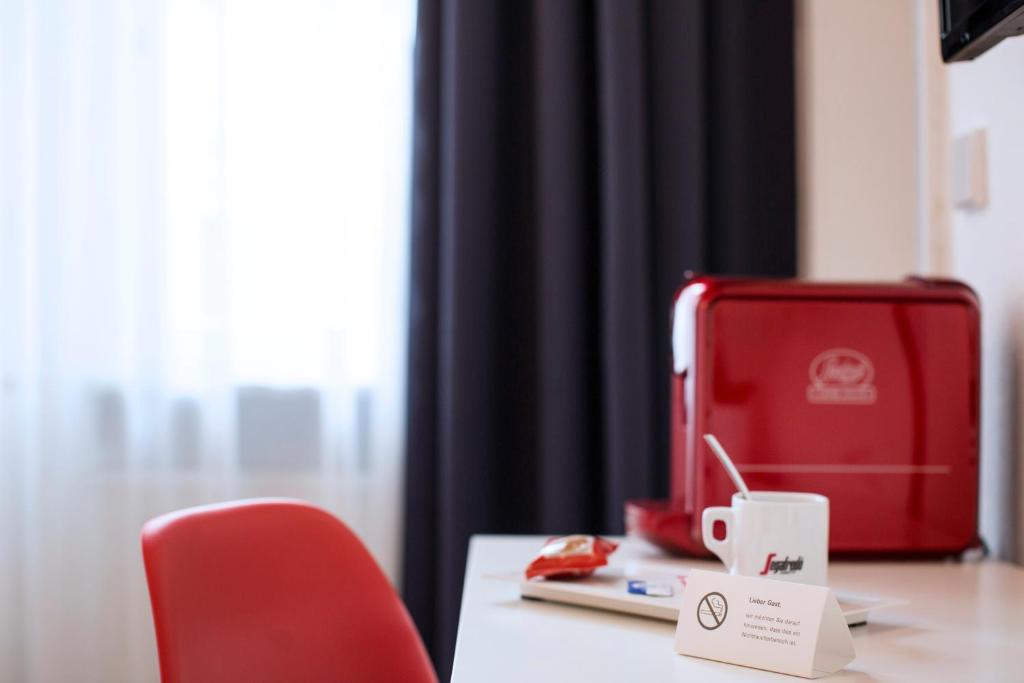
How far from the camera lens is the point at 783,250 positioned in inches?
77.9

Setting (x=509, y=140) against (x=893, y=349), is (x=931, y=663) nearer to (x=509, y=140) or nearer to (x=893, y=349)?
(x=893, y=349)

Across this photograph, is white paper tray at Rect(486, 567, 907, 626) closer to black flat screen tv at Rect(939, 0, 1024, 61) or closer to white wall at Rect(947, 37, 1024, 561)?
white wall at Rect(947, 37, 1024, 561)

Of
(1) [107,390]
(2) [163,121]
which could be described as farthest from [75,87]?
(1) [107,390]

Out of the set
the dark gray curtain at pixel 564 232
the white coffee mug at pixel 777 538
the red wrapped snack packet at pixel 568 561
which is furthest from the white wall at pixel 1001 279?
the dark gray curtain at pixel 564 232

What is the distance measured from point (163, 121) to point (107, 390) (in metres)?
0.54

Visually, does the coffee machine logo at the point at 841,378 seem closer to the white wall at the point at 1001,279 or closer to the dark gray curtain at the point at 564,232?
the white wall at the point at 1001,279

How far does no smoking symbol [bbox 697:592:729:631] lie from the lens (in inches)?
28.8

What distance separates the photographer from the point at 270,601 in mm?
1021

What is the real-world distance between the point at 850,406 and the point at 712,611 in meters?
0.48

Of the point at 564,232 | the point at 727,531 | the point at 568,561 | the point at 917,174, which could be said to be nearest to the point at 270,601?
the point at 568,561

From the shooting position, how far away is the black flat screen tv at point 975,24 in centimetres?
92

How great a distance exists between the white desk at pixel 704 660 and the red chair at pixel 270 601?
13cm

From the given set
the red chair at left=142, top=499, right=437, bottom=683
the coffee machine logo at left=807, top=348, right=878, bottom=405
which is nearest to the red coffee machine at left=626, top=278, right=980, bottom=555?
the coffee machine logo at left=807, top=348, right=878, bottom=405

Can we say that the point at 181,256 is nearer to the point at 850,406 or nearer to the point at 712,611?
the point at 850,406
